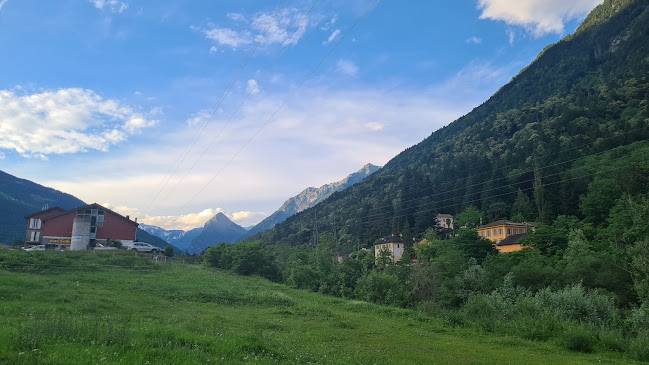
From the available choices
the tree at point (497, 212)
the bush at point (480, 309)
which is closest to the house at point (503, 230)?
the tree at point (497, 212)

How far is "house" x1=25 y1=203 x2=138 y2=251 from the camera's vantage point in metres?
69.1

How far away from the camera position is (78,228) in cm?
6888

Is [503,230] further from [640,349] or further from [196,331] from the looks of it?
[196,331]

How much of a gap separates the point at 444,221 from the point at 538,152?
33415 mm

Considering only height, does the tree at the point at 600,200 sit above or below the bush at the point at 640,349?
above

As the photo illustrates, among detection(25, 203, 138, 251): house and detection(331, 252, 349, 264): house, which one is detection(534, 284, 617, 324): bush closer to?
detection(331, 252, 349, 264): house

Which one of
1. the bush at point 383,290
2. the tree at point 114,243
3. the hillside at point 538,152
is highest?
the hillside at point 538,152

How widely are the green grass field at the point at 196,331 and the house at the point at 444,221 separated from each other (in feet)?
258

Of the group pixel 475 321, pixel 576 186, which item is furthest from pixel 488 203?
pixel 475 321

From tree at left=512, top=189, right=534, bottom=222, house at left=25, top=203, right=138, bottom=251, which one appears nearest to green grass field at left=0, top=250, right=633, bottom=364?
house at left=25, top=203, right=138, bottom=251

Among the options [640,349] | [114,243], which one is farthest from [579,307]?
[114,243]

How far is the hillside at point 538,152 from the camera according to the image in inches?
3752

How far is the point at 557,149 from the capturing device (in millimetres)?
106750

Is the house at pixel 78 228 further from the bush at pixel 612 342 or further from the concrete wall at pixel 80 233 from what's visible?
the bush at pixel 612 342
